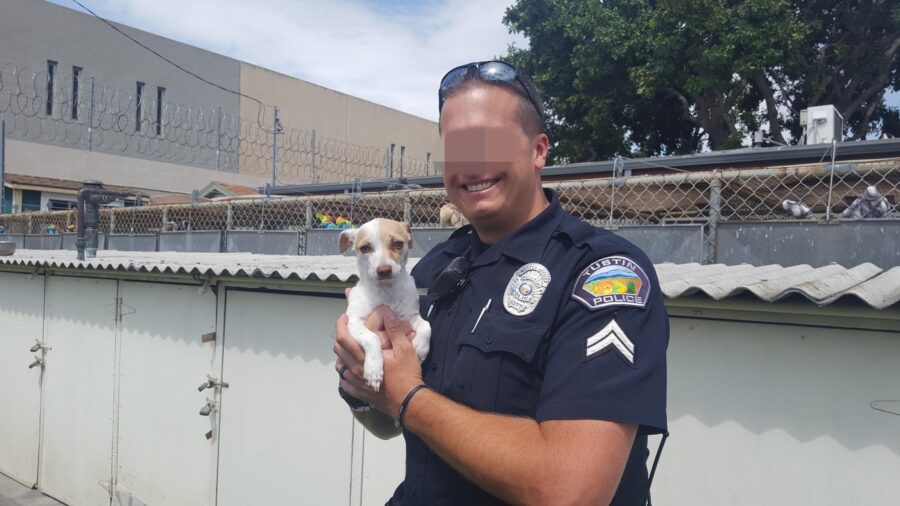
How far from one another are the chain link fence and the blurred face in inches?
135

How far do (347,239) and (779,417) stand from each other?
228 cm

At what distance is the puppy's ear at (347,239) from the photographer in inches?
103

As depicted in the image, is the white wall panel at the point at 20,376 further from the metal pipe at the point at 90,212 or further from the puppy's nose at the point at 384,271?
the puppy's nose at the point at 384,271

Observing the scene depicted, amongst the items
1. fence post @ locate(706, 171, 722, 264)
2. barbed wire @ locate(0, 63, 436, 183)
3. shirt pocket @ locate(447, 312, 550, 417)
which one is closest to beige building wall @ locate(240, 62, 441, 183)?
barbed wire @ locate(0, 63, 436, 183)

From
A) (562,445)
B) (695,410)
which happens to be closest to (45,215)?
(695,410)

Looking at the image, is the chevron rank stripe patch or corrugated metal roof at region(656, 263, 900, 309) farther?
corrugated metal roof at region(656, 263, 900, 309)

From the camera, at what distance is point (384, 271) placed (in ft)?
7.51

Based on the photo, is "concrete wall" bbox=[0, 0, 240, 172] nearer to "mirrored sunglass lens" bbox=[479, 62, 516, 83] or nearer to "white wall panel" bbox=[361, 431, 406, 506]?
"white wall panel" bbox=[361, 431, 406, 506]

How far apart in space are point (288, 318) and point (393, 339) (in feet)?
12.4

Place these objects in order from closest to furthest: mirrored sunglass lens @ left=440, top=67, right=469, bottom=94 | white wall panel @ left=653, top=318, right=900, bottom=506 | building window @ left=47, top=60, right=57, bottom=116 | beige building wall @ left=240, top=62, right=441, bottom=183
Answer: mirrored sunglass lens @ left=440, top=67, right=469, bottom=94
white wall panel @ left=653, top=318, right=900, bottom=506
building window @ left=47, top=60, right=57, bottom=116
beige building wall @ left=240, top=62, right=441, bottom=183

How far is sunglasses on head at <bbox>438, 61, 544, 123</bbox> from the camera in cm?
184

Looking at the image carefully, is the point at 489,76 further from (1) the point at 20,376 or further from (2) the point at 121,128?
(2) the point at 121,128

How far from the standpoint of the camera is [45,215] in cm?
A: 1418

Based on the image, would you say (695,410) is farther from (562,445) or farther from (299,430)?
(299,430)
